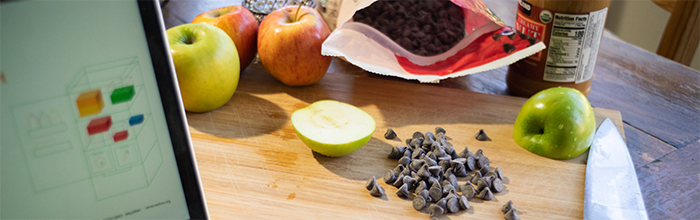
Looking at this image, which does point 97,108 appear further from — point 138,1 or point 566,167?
point 566,167

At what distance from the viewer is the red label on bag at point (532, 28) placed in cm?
98

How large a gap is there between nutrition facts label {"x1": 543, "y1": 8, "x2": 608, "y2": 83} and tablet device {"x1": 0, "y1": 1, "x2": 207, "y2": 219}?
2.54 feet

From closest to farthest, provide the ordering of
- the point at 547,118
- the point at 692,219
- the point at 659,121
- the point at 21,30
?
the point at 21,30, the point at 692,219, the point at 547,118, the point at 659,121

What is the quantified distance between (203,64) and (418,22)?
60cm

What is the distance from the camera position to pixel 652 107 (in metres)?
1.05

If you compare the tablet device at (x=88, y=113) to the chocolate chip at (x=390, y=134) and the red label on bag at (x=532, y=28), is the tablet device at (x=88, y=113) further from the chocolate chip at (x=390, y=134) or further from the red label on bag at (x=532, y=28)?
the red label on bag at (x=532, y=28)

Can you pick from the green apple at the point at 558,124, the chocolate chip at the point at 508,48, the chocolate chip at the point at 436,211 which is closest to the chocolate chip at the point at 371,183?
the chocolate chip at the point at 436,211

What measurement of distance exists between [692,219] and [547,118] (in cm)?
27

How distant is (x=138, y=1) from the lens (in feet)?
1.40

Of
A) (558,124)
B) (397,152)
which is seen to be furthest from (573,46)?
(397,152)

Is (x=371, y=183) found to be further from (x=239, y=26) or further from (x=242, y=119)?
(x=239, y=26)

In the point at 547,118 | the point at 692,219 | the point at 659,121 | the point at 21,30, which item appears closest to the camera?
the point at 21,30

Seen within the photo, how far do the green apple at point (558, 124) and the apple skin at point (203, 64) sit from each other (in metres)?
0.62

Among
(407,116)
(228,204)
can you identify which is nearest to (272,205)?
(228,204)
